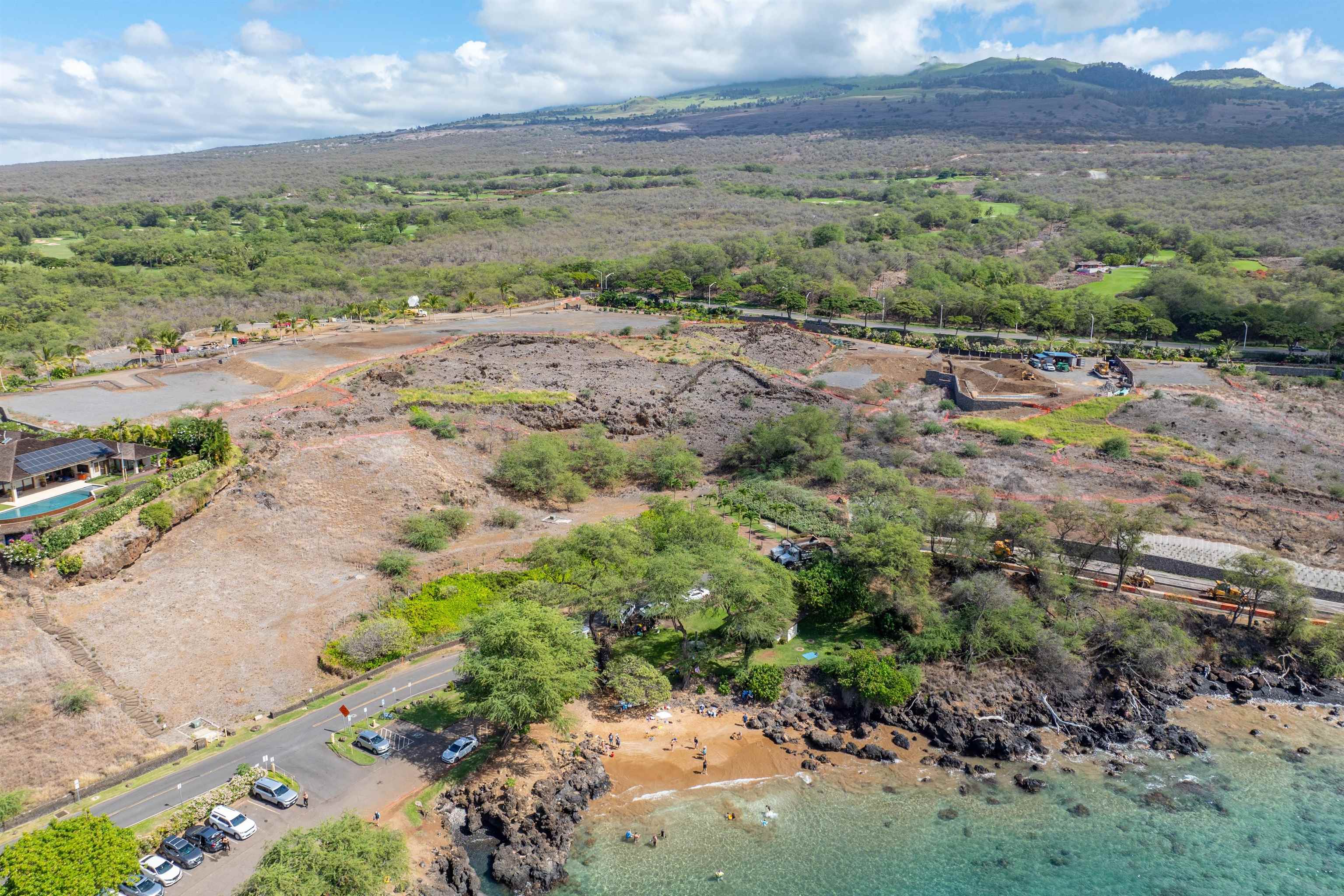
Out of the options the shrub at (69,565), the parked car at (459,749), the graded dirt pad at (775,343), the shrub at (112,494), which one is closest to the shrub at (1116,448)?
the graded dirt pad at (775,343)

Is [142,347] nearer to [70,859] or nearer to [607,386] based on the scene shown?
[607,386]

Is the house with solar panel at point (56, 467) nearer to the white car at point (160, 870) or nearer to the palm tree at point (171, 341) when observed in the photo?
the palm tree at point (171, 341)

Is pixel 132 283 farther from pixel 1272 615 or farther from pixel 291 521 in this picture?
pixel 1272 615

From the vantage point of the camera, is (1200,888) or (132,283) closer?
(1200,888)

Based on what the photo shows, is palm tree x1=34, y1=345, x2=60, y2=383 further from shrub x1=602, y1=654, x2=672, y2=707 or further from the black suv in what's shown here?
shrub x1=602, y1=654, x2=672, y2=707

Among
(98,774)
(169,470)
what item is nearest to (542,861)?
(98,774)
